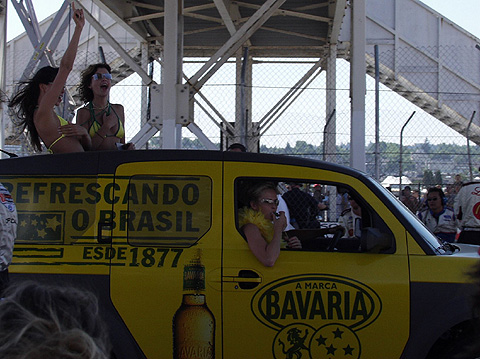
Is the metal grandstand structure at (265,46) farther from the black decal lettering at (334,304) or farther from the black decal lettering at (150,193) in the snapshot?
the black decal lettering at (334,304)

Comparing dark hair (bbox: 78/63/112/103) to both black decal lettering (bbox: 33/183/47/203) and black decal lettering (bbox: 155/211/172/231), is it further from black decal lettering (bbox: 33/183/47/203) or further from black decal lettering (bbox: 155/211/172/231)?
black decal lettering (bbox: 155/211/172/231)

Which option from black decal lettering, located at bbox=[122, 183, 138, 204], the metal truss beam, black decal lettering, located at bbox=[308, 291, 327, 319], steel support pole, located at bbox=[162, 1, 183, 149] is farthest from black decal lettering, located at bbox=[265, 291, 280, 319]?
the metal truss beam

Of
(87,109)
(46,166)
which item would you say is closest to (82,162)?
(46,166)

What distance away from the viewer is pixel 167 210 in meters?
3.79

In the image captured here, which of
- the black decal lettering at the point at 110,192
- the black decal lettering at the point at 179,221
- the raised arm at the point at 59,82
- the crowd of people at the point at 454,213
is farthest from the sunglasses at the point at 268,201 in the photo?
the crowd of people at the point at 454,213

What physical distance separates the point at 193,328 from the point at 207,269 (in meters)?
0.37

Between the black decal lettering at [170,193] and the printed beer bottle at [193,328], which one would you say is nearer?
the printed beer bottle at [193,328]

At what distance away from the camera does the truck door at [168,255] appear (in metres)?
3.59

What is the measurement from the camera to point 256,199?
13.4 ft

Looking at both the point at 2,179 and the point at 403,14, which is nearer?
the point at 2,179

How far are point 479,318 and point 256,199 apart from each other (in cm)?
251

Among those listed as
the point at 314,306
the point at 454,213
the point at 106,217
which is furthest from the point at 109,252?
the point at 454,213

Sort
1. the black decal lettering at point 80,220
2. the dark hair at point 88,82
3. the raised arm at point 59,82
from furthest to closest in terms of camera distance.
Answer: the dark hair at point 88,82 → the raised arm at point 59,82 → the black decal lettering at point 80,220

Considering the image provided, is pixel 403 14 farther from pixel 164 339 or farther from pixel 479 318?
pixel 479 318
